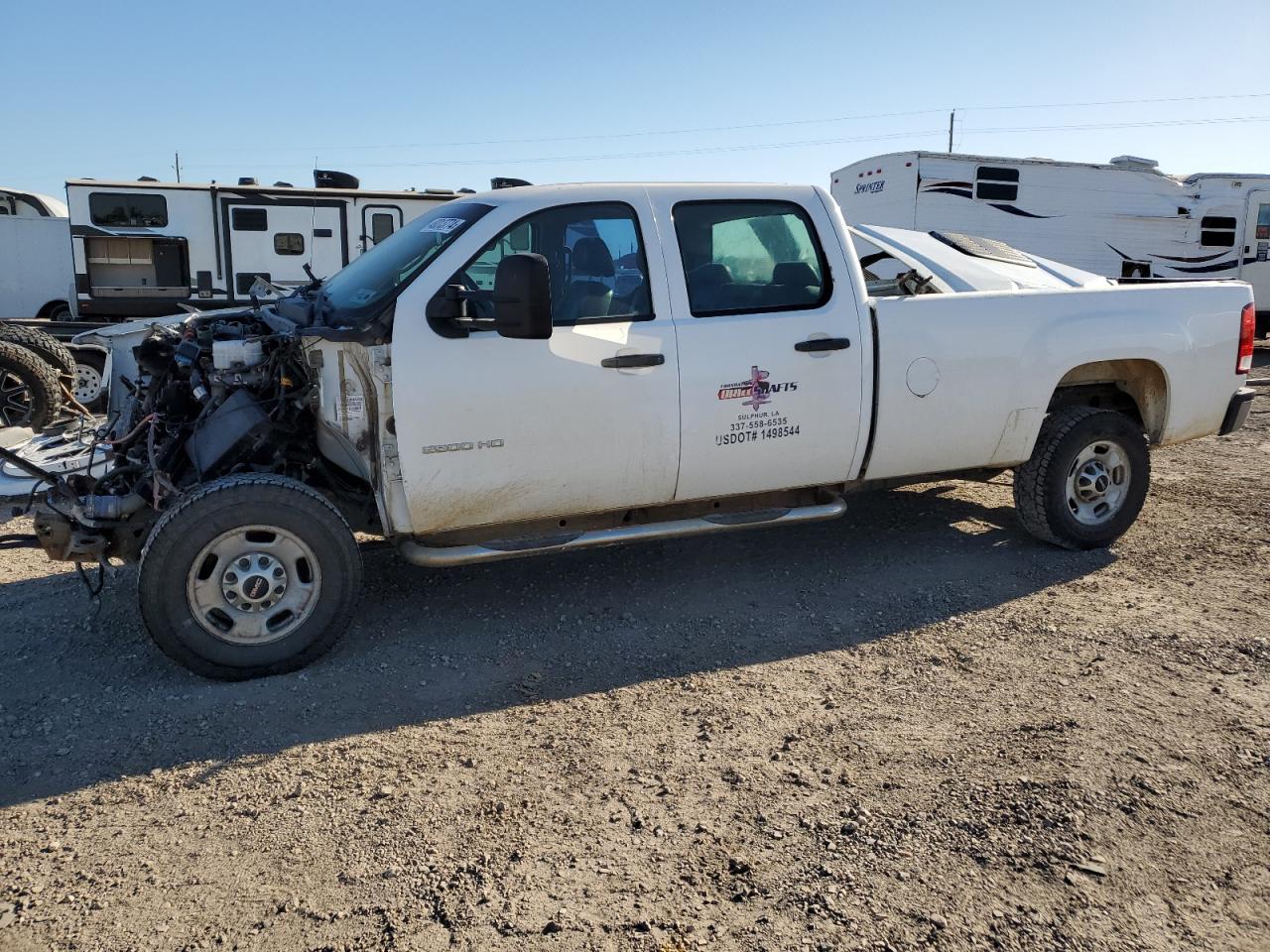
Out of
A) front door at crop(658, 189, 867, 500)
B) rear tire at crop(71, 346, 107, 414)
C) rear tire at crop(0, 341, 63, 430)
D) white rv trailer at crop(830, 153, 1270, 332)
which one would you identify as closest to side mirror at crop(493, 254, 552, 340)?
front door at crop(658, 189, 867, 500)

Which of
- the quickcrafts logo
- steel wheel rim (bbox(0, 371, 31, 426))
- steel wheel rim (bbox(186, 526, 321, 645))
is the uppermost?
the quickcrafts logo

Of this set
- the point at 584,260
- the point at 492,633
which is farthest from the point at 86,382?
the point at 584,260

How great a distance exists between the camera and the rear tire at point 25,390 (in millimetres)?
7312

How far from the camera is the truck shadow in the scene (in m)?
3.67

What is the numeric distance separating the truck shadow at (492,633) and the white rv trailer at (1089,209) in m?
11.0

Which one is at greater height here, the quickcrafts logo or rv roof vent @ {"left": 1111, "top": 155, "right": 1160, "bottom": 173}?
rv roof vent @ {"left": 1111, "top": 155, "right": 1160, "bottom": 173}

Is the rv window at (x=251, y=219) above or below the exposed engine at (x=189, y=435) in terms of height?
above

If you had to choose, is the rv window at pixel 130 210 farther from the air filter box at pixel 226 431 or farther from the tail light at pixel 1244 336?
the tail light at pixel 1244 336

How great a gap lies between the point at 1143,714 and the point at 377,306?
348 cm

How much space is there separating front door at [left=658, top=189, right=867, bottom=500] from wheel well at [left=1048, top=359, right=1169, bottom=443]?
1610 millimetres

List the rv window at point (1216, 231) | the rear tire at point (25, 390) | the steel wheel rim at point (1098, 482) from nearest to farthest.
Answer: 1. the steel wheel rim at point (1098, 482)
2. the rear tire at point (25, 390)
3. the rv window at point (1216, 231)

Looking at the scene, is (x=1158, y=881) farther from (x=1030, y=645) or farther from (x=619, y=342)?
(x=619, y=342)

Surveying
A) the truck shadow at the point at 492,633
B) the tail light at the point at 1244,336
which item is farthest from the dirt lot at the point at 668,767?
the tail light at the point at 1244,336

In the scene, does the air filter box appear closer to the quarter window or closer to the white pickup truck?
the white pickup truck
